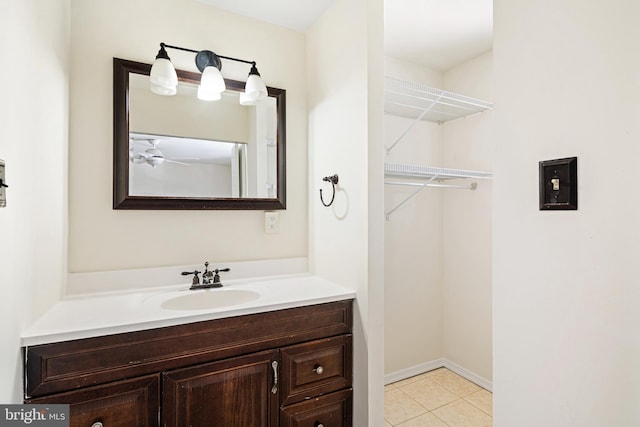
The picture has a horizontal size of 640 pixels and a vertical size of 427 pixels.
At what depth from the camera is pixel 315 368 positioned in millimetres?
1459

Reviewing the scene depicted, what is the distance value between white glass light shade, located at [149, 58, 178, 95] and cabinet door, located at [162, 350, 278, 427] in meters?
1.30

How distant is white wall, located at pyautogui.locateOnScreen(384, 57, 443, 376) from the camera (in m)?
2.34

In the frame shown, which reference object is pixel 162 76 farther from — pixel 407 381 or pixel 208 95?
pixel 407 381

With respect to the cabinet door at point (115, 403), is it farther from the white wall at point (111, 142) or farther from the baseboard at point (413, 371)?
the baseboard at point (413, 371)

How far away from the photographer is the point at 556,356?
761 mm

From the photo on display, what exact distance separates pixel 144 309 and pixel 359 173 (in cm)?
109

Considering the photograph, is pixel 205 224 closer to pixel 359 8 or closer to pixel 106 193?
pixel 106 193

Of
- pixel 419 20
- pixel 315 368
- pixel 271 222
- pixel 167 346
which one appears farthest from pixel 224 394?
pixel 419 20

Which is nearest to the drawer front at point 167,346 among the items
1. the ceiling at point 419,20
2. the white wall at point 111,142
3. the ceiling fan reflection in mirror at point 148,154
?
the white wall at point 111,142

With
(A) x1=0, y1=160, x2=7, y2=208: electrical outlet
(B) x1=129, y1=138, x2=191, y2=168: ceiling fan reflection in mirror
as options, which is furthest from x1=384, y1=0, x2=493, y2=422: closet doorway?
(A) x1=0, y1=160, x2=7, y2=208: electrical outlet

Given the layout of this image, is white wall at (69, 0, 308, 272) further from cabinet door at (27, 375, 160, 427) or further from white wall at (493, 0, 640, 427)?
white wall at (493, 0, 640, 427)

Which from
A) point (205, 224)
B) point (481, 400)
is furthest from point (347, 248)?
point (481, 400)

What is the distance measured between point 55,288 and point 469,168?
253 cm

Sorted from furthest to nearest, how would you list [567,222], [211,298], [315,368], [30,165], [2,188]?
[211,298], [315,368], [30,165], [2,188], [567,222]
